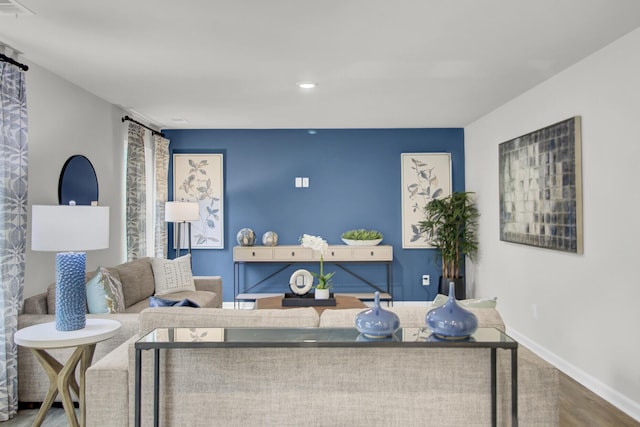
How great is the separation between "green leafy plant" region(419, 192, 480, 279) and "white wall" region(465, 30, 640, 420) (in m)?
1.32

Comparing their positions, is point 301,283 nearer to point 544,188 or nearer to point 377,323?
point 544,188

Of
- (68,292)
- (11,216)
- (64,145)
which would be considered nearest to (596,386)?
(68,292)

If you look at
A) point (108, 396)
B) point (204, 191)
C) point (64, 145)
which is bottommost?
point (108, 396)

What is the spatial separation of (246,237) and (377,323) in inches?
171

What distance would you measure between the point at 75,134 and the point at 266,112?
6.40 ft

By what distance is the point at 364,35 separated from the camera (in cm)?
299

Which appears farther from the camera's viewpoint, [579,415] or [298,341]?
[579,415]

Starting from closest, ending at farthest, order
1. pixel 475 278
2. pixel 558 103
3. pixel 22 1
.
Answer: pixel 22 1 → pixel 558 103 → pixel 475 278

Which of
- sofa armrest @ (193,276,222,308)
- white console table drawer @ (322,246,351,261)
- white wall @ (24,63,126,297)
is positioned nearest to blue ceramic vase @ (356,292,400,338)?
white wall @ (24,63,126,297)

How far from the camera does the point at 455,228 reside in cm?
596

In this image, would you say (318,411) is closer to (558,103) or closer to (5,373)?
(5,373)

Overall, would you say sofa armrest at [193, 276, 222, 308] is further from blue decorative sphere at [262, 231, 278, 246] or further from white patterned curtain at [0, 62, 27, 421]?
white patterned curtain at [0, 62, 27, 421]

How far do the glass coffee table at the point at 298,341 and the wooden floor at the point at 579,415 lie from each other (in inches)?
54.4

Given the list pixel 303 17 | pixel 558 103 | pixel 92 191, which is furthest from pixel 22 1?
pixel 558 103
